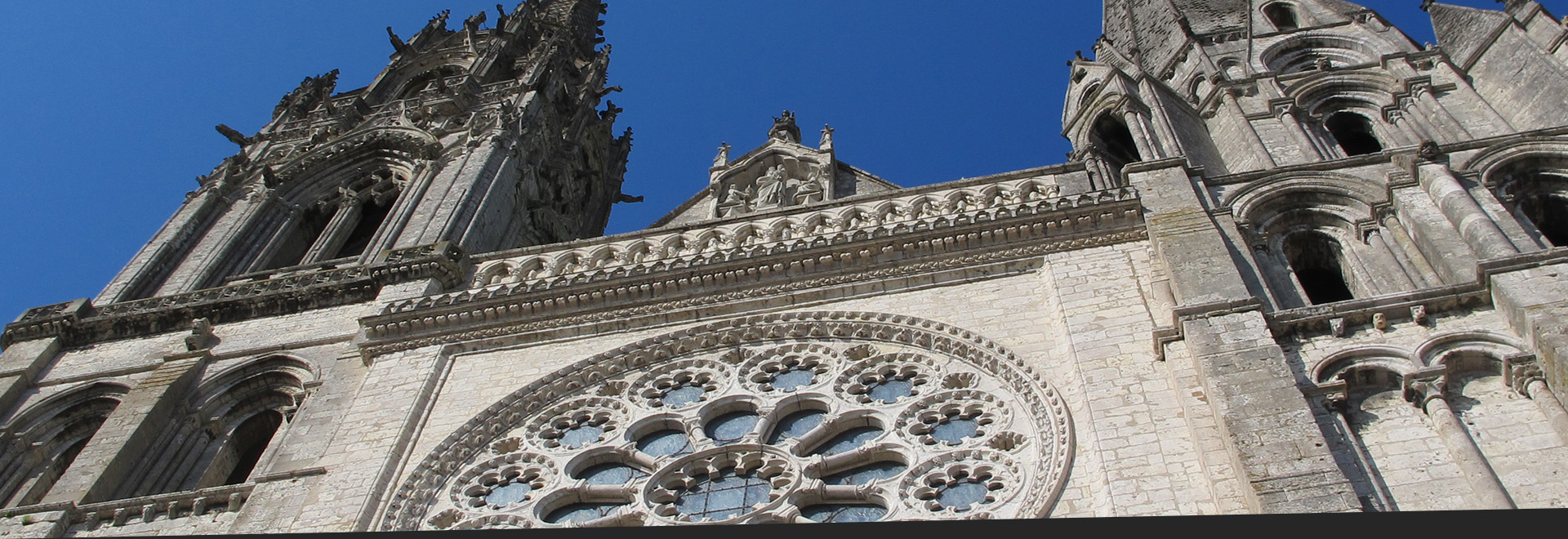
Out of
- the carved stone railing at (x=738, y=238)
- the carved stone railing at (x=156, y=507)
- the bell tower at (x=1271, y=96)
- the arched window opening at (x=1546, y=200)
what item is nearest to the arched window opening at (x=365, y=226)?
the carved stone railing at (x=738, y=238)

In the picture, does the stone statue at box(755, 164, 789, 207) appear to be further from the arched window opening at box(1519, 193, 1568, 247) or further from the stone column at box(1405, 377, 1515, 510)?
the stone column at box(1405, 377, 1515, 510)

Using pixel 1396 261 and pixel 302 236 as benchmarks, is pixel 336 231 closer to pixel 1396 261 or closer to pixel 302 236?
pixel 302 236

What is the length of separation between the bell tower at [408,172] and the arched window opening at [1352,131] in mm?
10972

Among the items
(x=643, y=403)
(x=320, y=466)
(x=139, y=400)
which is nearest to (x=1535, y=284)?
(x=643, y=403)

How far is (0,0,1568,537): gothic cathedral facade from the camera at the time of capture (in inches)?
337

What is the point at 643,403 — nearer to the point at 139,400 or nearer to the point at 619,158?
the point at 139,400

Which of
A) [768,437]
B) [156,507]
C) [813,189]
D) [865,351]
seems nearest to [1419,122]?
[813,189]

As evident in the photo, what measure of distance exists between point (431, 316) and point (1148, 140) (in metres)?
9.38

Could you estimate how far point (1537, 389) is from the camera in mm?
8281

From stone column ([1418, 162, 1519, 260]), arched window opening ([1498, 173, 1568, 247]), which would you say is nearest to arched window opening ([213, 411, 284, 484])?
stone column ([1418, 162, 1519, 260])

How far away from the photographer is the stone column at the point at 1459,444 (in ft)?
24.3

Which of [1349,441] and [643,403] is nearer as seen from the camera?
[1349,441]

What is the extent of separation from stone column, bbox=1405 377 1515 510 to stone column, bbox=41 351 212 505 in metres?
9.74

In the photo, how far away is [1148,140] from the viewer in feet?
57.7
